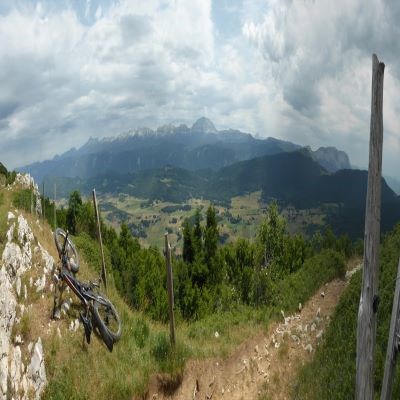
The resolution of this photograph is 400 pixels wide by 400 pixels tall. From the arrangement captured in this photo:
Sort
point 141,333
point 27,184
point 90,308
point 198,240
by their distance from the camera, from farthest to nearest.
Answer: point 198,240 < point 27,184 < point 141,333 < point 90,308

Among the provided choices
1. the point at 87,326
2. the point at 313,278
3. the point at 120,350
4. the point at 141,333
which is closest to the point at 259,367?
the point at 141,333

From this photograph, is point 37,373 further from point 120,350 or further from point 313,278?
point 313,278

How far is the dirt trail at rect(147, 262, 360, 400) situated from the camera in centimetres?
1233

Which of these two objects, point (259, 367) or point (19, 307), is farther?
point (259, 367)

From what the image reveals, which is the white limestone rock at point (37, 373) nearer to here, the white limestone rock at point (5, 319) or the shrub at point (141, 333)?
the white limestone rock at point (5, 319)

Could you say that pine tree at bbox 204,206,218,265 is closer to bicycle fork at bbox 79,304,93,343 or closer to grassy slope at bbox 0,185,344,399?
grassy slope at bbox 0,185,344,399

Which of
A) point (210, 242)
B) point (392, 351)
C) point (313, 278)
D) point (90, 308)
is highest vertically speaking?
point (392, 351)

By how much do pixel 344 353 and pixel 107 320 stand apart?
8.02 meters

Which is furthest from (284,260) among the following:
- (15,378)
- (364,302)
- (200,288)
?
(364,302)

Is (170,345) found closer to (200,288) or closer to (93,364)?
(93,364)

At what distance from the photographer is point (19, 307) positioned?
12.3m

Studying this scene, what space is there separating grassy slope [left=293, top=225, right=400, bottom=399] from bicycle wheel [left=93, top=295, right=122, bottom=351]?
20.2ft

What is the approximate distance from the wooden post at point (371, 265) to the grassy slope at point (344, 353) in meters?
3.12

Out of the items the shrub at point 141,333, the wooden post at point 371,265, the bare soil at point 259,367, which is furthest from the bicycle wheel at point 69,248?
the wooden post at point 371,265
